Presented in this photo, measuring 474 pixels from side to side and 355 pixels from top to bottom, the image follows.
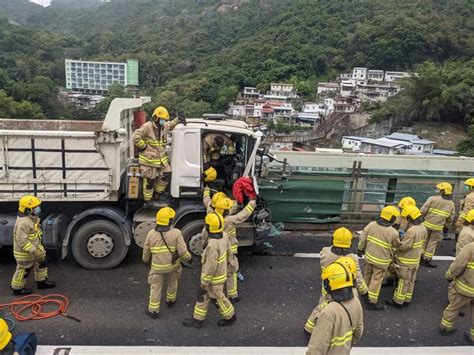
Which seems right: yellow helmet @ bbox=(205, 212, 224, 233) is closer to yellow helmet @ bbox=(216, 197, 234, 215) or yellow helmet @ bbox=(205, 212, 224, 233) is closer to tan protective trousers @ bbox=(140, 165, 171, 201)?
yellow helmet @ bbox=(216, 197, 234, 215)

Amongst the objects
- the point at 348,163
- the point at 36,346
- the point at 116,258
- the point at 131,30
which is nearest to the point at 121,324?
the point at 36,346

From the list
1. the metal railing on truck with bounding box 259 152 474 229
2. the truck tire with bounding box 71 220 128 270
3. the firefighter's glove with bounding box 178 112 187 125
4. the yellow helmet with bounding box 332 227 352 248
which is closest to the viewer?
the yellow helmet with bounding box 332 227 352 248

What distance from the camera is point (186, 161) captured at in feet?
20.6

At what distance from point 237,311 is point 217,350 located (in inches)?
32.9

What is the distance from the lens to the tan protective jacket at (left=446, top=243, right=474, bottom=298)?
15.5 ft

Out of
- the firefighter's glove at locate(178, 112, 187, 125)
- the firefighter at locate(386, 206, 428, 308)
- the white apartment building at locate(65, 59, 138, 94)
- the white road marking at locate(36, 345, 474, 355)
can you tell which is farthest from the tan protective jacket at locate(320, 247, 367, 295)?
the white apartment building at locate(65, 59, 138, 94)

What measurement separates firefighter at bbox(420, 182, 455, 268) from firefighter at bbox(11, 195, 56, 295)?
606 cm

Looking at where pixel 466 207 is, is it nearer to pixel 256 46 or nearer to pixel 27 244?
pixel 27 244


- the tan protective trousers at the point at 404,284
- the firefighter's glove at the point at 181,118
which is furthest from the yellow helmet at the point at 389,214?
the firefighter's glove at the point at 181,118

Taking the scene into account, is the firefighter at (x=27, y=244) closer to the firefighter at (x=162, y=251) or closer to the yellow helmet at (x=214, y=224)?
the firefighter at (x=162, y=251)

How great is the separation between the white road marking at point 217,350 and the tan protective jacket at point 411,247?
1.12m

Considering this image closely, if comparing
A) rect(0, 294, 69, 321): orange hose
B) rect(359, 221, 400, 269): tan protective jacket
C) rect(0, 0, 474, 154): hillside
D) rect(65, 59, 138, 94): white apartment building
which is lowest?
rect(0, 294, 69, 321): orange hose

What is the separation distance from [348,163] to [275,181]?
2.14 m

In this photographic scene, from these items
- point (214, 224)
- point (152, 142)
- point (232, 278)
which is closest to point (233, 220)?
point (232, 278)
